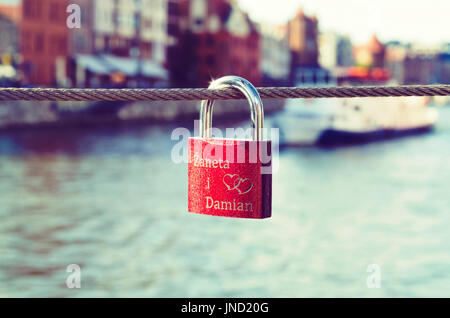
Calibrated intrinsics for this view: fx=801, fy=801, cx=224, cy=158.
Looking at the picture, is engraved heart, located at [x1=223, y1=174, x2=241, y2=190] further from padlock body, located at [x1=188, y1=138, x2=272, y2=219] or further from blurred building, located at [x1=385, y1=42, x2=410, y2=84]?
blurred building, located at [x1=385, y1=42, x2=410, y2=84]

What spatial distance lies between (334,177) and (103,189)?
11.9 m

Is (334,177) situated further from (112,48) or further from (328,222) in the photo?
(112,48)

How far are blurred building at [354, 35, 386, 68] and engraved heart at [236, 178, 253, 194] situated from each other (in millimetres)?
167420

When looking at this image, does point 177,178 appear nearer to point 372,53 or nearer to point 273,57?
point 273,57

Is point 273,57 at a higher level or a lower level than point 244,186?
higher

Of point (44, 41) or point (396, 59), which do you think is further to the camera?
point (396, 59)

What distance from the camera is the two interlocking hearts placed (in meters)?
2.40

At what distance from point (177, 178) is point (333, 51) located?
129519 mm

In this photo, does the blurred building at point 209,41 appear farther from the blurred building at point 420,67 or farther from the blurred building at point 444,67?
the blurred building at point 444,67

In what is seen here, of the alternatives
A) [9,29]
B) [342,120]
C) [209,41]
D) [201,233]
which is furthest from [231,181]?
[209,41]

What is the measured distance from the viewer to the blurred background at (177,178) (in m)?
16.9

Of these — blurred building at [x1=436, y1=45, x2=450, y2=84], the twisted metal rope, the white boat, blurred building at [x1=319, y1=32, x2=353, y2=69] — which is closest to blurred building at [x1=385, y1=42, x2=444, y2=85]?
blurred building at [x1=436, y1=45, x2=450, y2=84]

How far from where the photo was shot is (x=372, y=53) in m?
168

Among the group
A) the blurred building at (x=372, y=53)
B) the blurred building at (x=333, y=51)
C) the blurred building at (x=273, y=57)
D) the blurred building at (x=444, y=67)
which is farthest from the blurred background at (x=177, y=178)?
the blurred building at (x=444, y=67)
